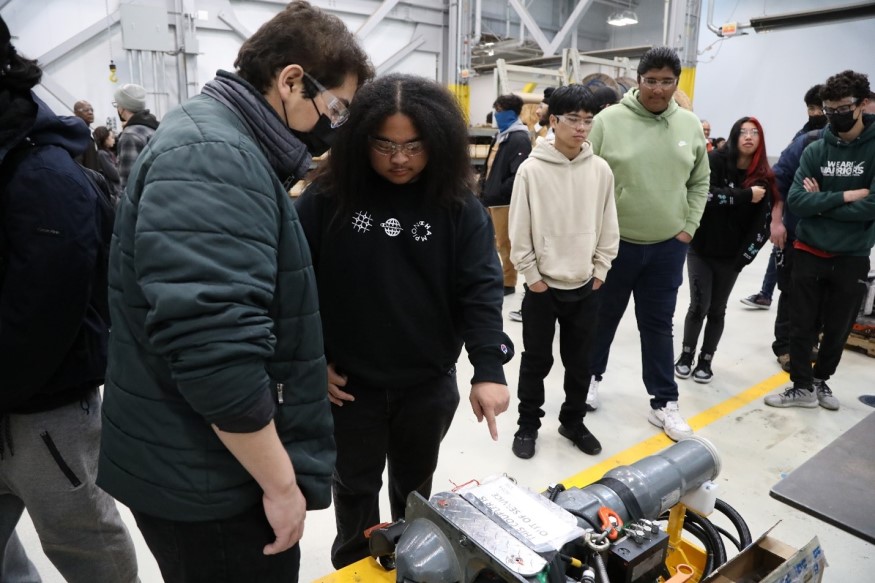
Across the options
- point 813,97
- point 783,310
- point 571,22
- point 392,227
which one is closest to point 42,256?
point 392,227

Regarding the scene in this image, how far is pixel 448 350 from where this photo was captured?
1.53 metres

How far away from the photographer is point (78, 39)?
7.40 m

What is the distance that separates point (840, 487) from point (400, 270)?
1.05 metres

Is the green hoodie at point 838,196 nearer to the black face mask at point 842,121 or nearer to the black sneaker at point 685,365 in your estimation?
the black face mask at point 842,121

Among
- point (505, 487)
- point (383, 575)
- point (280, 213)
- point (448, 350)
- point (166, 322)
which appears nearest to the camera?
point (166, 322)

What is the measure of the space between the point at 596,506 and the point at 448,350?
22.0 inches

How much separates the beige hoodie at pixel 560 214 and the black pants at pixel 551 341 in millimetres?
87

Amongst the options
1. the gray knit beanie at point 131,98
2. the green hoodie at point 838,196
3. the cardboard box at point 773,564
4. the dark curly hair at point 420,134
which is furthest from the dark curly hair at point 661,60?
the gray knit beanie at point 131,98

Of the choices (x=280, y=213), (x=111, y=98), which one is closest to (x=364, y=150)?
(x=280, y=213)

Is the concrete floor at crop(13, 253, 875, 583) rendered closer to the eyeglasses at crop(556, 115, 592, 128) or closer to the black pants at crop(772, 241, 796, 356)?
the black pants at crop(772, 241, 796, 356)

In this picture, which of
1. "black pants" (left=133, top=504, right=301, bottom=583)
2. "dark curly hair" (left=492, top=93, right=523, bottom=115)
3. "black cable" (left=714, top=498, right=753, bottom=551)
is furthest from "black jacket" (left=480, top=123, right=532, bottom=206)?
"black pants" (left=133, top=504, right=301, bottom=583)

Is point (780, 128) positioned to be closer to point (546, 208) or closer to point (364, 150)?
point (546, 208)

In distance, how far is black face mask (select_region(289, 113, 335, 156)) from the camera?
1066 millimetres

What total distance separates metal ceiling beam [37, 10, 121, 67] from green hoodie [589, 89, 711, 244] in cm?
740
